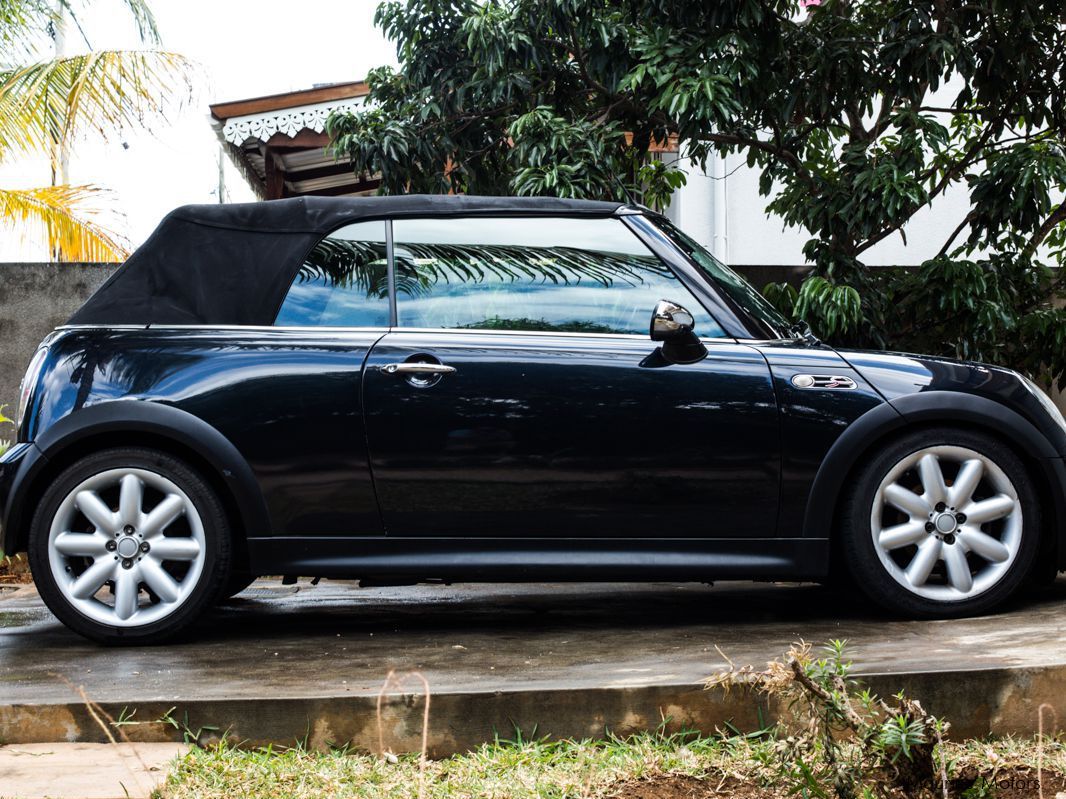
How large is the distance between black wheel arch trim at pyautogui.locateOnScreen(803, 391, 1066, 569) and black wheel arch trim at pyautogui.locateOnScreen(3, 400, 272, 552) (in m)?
1.87

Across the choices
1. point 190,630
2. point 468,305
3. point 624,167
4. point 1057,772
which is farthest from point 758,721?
point 624,167

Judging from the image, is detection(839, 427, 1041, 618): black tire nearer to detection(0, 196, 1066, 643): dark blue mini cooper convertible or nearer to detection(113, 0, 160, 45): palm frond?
detection(0, 196, 1066, 643): dark blue mini cooper convertible

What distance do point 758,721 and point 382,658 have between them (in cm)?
123

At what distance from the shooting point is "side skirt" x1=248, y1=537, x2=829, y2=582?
375cm

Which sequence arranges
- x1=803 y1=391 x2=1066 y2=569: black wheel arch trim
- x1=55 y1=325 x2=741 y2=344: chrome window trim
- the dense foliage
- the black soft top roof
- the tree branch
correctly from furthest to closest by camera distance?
the tree branch < the dense foliage < the black soft top roof < x1=55 y1=325 x2=741 y2=344: chrome window trim < x1=803 y1=391 x2=1066 y2=569: black wheel arch trim

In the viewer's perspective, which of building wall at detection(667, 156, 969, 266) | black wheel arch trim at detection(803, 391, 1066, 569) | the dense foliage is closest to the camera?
black wheel arch trim at detection(803, 391, 1066, 569)

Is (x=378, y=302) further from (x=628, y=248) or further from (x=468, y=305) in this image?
(x=628, y=248)

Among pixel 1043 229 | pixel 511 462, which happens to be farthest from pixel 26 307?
pixel 1043 229

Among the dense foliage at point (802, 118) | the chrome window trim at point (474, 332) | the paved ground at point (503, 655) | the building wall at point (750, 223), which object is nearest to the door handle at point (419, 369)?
the chrome window trim at point (474, 332)

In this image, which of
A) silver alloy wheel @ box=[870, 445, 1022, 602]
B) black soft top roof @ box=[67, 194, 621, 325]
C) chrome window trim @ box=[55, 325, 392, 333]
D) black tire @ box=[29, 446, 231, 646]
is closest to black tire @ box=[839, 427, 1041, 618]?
silver alloy wheel @ box=[870, 445, 1022, 602]

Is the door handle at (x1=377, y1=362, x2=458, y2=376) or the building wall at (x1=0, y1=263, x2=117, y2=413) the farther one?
the building wall at (x1=0, y1=263, x2=117, y2=413)

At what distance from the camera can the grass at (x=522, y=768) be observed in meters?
2.51

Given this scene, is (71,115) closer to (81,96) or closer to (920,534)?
(81,96)

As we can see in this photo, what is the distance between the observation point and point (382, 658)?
3.55 m
